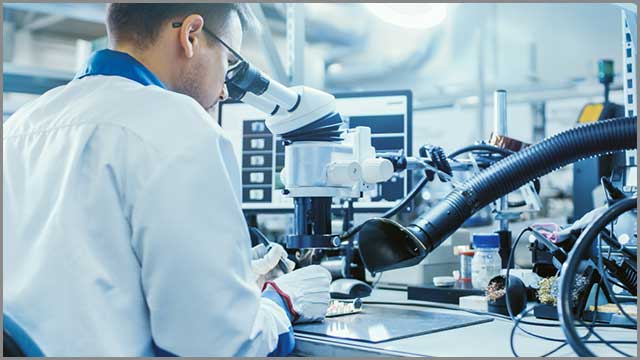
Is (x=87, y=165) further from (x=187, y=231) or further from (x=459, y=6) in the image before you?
(x=459, y=6)

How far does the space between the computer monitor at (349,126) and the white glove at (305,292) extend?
1.86 ft

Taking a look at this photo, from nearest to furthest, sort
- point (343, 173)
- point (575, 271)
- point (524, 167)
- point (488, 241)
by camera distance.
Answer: point (575, 271) → point (524, 167) → point (343, 173) → point (488, 241)

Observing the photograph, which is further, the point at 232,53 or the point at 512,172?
the point at 232,53

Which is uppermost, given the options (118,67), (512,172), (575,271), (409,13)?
(409,13)

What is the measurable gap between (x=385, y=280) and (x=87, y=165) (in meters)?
1.05

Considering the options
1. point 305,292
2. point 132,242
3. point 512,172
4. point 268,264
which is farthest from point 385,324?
point 132,242

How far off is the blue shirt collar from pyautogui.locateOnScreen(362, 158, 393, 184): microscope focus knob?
16.7 inches

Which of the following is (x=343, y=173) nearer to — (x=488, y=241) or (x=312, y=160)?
(x=312, y=160)

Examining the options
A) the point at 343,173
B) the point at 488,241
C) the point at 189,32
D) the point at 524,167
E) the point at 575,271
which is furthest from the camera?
the point at 488,241

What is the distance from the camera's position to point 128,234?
81cm

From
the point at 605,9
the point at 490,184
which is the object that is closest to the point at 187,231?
the point at 490,184

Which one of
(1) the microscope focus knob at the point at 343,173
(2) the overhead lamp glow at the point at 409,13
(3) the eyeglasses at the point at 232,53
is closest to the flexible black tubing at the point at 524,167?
(1) the microscope focus knob at the point at 343,173

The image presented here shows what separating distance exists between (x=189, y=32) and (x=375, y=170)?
1.39 ft

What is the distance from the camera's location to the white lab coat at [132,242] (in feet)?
2.55
